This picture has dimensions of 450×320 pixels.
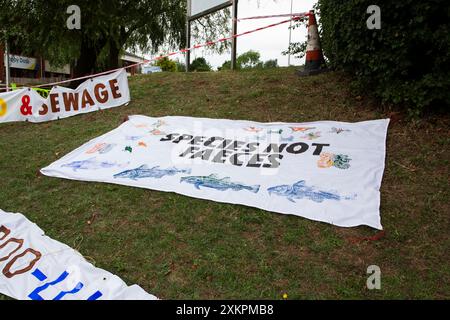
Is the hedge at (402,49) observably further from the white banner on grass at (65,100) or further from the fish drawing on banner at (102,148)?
the white banner on grass at (65,100)

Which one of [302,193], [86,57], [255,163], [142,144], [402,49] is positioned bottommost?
[302,193]

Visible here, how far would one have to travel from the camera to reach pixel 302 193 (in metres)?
4.54

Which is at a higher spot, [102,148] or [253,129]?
[253,129]

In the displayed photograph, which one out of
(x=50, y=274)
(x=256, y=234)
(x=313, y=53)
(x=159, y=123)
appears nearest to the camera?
(x=50, y=274)

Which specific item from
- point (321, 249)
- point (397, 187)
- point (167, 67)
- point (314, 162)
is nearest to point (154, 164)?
point (314, 162)

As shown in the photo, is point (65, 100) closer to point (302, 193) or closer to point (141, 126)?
point (141, 126)

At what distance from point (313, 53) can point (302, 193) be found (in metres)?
4.98

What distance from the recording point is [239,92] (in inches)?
330

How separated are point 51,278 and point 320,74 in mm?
Answer: 7082

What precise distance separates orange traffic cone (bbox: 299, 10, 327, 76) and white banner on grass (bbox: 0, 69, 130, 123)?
4.62m

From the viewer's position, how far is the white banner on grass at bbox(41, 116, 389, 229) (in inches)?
173

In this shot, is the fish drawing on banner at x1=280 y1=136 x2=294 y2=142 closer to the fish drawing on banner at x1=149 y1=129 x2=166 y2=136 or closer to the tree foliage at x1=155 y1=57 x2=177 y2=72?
the fish drawing on banner at x1=149 y1=129 x2=166 y2=136

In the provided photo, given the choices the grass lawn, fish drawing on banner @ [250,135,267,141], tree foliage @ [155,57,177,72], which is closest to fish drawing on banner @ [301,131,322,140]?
fish drawing on banner @ [250,135,267,141]

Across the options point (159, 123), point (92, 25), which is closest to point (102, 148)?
point (159, 123)
